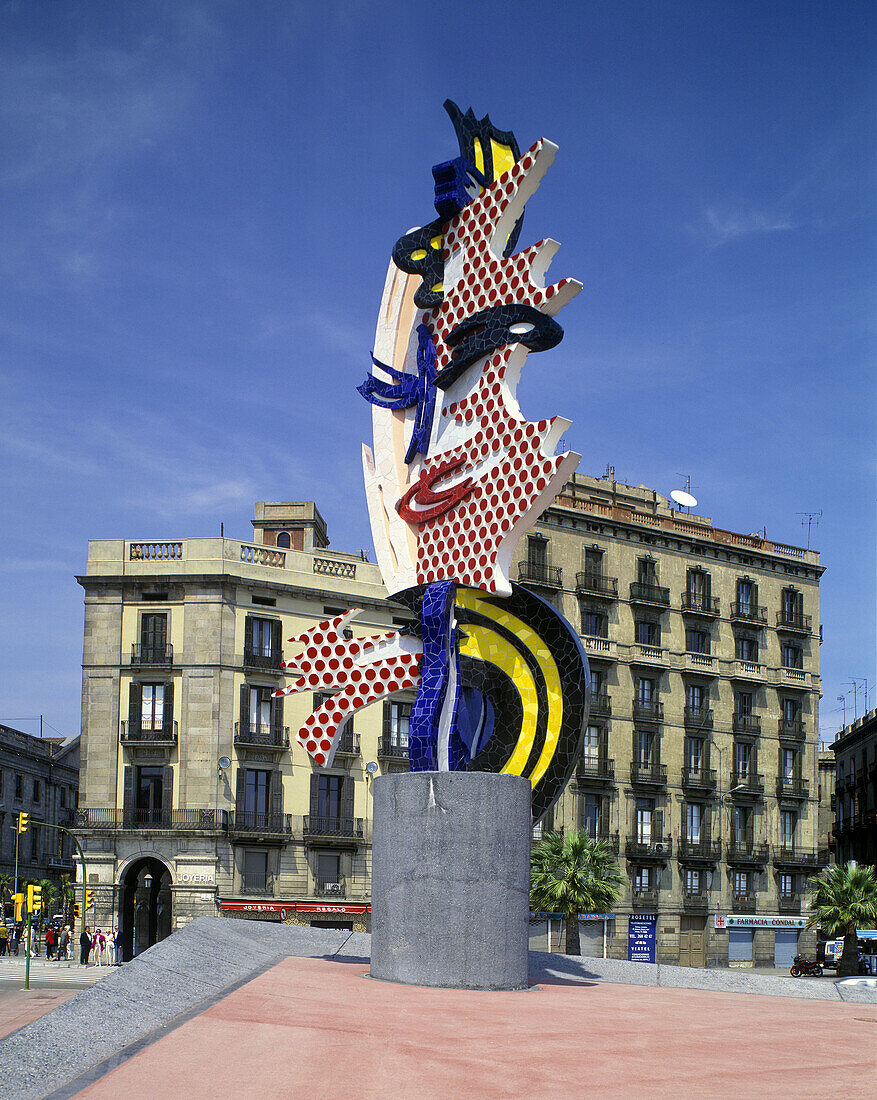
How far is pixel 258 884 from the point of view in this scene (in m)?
52.0

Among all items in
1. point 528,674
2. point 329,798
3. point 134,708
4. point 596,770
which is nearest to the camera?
point 528,674

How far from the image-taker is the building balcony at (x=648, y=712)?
61769 millimetres

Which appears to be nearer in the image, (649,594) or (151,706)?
(151,706)

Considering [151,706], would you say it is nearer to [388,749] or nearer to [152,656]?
[152,656]

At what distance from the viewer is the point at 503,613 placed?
78.2 feet

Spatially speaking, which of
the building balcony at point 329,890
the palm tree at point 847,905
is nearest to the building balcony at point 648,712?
the palm tree at point 847,905

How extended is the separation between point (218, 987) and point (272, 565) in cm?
3732

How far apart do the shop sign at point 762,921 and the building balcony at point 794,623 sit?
45.6 feet

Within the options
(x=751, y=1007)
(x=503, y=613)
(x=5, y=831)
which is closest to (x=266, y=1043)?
(x=751, y=1007)

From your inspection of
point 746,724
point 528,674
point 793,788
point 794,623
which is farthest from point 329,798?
point 528,674

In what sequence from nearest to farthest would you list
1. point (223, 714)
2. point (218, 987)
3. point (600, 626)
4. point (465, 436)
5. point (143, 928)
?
point (218, 987), point (465, 436), point (223, 714), point (143, 928), point (600, 626)

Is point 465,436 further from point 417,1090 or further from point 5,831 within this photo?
point 5,831

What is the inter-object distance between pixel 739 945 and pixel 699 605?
52.3 ft

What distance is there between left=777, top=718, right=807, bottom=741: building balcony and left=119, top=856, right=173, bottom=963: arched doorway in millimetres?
30379
